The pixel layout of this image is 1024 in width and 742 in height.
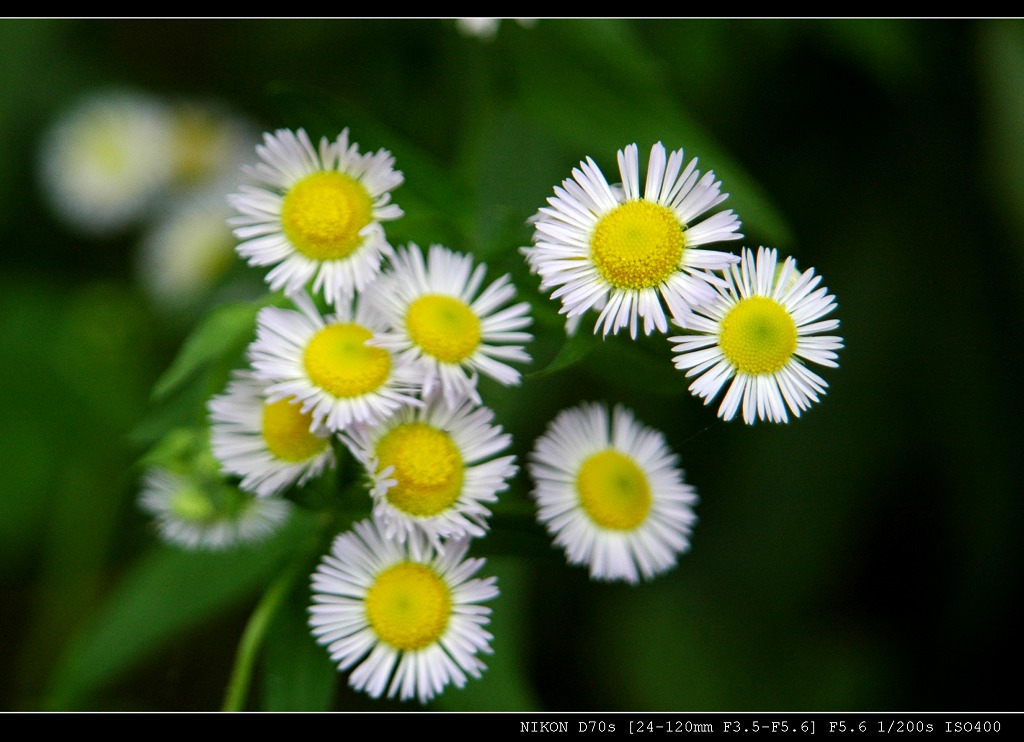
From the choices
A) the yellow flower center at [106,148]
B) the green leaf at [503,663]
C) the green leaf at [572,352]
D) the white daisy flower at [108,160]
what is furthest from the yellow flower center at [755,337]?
the yellow flower center at [106,148]

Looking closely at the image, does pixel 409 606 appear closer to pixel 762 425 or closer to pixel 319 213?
pixel 319 213

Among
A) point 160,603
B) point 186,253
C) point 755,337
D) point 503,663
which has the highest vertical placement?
point 755,337

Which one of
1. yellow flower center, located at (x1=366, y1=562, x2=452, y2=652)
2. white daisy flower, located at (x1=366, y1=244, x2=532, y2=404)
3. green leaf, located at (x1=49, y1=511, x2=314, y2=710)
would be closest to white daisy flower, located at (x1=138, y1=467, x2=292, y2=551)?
green leaf, located at (x1=49, y1=511, x2=314, y2=710)

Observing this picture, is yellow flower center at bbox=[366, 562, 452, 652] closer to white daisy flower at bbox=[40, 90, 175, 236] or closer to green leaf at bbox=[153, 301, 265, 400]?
green leaf at bbox=[153, 301, 265, 400]

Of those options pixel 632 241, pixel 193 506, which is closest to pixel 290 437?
pixel 193 506
